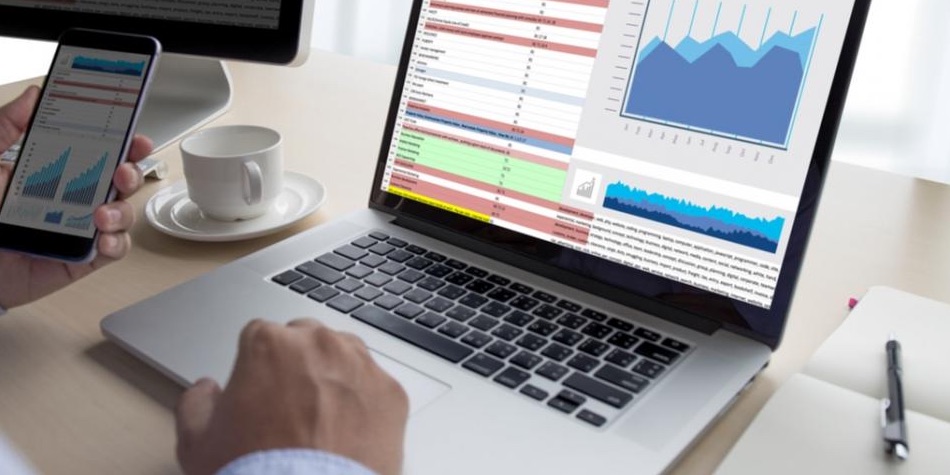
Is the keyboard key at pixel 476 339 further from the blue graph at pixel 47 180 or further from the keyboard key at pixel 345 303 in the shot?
the blue graph at pixel 47 180

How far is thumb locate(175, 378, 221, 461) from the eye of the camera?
1.56 ft

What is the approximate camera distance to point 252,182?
788mm

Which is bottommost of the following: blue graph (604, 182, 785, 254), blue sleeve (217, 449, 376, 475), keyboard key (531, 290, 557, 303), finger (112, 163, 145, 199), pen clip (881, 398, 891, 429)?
blue sleeve (217, 449, 376, 475)

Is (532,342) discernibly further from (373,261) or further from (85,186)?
(85,186)

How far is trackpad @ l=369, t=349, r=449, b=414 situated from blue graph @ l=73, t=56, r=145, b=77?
0.31m

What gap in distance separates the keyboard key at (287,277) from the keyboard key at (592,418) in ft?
0.93

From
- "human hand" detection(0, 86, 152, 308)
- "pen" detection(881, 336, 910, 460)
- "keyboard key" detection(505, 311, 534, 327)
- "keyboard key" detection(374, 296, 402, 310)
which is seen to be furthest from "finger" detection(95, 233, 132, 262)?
"pen" detection(881, 336, 910, 460)

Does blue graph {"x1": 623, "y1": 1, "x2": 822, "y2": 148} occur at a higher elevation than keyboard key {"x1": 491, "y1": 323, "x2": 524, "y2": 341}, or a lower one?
higher

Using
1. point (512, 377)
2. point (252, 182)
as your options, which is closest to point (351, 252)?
point (252, 182)

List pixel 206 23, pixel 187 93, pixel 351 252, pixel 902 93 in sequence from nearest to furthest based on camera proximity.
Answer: pixel 351 252 → pixel 206 23 → pixel 187 93 → pixel 902 93

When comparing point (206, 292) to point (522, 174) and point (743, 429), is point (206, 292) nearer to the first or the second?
point (522, 174)

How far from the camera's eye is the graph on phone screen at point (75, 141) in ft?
2.10

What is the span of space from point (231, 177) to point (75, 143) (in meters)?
0.15

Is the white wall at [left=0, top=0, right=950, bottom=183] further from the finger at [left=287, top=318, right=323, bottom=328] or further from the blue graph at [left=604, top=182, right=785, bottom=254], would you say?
the finger at [left=287, top=318, right=323, bottom=328]
